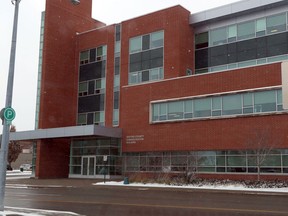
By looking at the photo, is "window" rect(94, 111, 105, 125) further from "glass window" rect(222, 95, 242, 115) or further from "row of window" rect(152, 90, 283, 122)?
"glass window" rect(222, 95, 242, 115)

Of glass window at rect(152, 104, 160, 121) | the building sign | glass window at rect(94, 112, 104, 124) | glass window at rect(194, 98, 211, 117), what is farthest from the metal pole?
glass window at rect(94, 112, 104, 124)

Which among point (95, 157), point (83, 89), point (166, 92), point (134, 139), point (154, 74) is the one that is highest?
point (154, 74)

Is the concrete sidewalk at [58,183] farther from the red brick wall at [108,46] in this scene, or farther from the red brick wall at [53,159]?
Result: the red brick wall at [108,46]

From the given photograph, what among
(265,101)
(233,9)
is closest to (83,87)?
(233,9)

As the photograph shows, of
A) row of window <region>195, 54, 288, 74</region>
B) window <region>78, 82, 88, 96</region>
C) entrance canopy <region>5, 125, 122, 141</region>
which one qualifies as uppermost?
row of window <region>195, 54, 288, 74</region>

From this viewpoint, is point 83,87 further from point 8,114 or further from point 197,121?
point 8,114

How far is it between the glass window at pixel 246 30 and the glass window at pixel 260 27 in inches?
16.5

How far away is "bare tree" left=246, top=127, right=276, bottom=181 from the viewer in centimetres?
2912

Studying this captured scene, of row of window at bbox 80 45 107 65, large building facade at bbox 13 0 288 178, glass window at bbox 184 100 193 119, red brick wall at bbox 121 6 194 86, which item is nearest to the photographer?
large building facade at bbox 13 0 288 178

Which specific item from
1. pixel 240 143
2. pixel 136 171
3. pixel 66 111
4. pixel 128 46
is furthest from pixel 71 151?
pixel 240 143

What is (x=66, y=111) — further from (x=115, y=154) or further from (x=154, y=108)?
(x=154, y=108)

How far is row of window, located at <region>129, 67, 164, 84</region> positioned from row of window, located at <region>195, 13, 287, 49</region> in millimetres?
4732

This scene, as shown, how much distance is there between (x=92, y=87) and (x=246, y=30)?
18.9 m

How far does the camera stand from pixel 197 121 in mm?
34250
